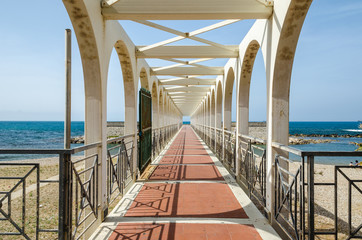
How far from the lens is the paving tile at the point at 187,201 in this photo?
3.50 metres

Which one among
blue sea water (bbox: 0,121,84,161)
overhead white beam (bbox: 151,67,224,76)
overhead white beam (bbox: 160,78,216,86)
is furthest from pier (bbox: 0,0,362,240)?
blue sea water (bbox: 0,121,84,161)

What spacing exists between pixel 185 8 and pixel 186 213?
2.90 metres

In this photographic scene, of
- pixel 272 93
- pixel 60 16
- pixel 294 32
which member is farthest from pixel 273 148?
pixel 60 16

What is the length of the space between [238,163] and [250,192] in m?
1.11

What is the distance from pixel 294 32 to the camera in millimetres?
3072

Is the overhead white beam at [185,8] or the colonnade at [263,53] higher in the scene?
the overhead white beam at [185,8]

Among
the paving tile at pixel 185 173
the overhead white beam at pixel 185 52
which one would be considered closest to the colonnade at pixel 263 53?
the overhead white beam at pixel 185 52

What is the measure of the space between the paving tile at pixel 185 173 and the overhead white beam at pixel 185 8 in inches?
136

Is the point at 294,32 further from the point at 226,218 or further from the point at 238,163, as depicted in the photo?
the point at 238,163

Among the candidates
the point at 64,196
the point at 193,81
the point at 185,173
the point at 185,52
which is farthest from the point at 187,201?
the point at 193,81

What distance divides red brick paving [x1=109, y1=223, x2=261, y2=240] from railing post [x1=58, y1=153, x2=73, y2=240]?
0.64 meters

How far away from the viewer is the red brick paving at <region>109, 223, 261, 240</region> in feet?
9.21

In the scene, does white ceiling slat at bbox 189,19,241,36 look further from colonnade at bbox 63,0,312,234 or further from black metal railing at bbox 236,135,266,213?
black metal railing at bbox 236,135,266,213

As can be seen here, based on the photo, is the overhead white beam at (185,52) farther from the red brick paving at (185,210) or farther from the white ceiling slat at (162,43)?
the red brick paving at (185,210)
